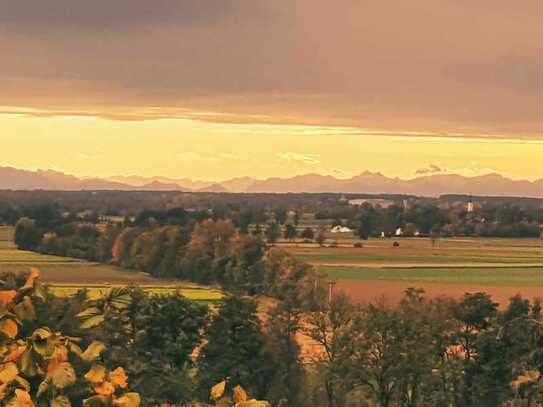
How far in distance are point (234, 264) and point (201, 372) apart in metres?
61.8

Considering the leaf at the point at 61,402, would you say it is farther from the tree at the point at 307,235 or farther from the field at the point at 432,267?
the tree at the point at 307,235

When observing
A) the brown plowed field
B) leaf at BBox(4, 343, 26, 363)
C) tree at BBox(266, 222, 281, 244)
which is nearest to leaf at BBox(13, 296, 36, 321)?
leaf at BBox(4, 343, 26, 363)

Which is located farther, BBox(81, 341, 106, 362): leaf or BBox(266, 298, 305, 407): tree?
BBox(266, 298, 305, 407): tree

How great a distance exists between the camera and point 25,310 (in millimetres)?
7832

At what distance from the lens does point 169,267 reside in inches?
5118

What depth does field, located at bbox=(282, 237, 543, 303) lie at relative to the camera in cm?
10612

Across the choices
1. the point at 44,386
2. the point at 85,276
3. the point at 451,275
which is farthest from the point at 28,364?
the point at 451,275

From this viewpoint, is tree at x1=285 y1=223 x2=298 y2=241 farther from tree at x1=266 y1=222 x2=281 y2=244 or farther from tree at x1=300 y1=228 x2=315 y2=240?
tree at x1=266 y1=222 x2=281 y2=244

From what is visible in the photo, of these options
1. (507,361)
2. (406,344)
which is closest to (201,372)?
(406,344)

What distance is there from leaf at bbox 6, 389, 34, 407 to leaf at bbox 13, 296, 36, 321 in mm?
789

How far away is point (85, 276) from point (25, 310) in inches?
4379

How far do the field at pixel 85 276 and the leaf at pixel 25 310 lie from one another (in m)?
86.6

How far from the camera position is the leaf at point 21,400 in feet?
23.1

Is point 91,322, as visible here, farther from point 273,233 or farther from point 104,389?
point 273,233
